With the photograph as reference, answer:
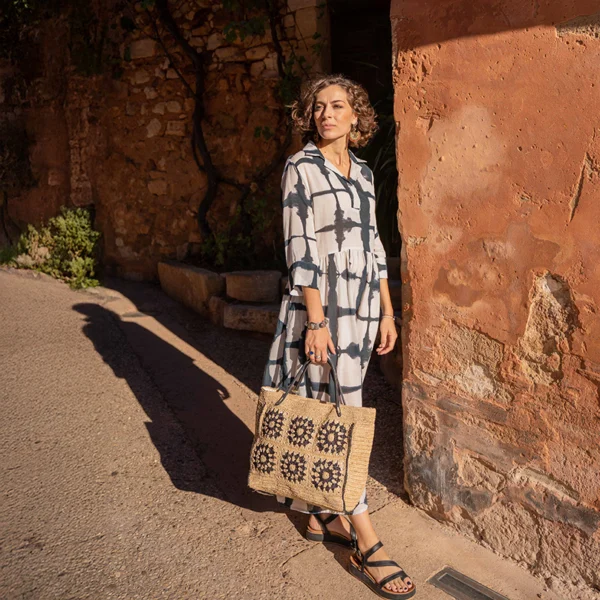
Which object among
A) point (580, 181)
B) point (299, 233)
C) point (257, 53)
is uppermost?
point (257, 53)

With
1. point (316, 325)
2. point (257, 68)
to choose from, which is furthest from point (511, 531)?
point (257, 68)

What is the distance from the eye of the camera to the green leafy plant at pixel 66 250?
590cm

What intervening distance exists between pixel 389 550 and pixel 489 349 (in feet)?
2.81

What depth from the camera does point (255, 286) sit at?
197 inches

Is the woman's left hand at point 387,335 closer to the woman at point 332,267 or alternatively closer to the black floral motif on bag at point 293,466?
the woman at point 332,267

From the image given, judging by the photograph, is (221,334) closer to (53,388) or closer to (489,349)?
(53,388)

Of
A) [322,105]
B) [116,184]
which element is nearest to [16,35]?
[116,184]

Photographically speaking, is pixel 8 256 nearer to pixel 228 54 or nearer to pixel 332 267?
pixel 228 54

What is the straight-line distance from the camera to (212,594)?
7.30ft

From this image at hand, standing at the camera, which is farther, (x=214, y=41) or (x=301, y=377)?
(x=214, y=41)

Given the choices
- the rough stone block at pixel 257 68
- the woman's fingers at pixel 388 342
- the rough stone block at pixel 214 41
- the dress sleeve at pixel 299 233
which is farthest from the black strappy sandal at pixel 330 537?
the rough stone block at pixel 214 41

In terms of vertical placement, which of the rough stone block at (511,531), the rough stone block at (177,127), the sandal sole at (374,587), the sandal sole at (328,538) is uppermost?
the rough stone block at (177,127)

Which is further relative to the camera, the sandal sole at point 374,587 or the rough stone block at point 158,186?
the rough stone block at point 158,186

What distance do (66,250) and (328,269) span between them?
14.3ft
